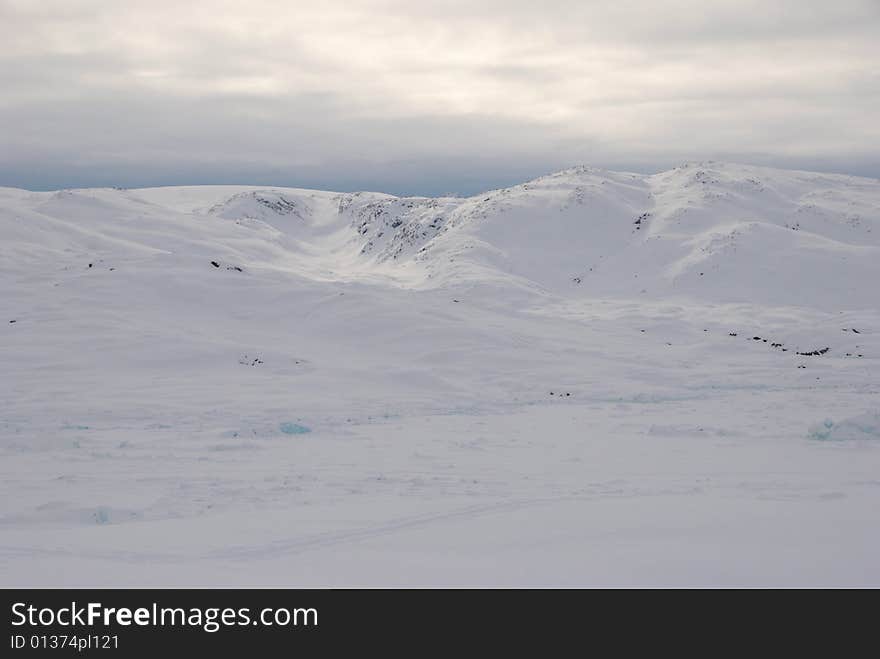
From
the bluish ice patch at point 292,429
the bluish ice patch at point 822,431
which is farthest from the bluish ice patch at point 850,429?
the bluish ice patch at point 292,429

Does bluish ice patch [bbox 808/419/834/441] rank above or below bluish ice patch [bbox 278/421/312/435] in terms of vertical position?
below

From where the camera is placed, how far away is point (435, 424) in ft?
45.7

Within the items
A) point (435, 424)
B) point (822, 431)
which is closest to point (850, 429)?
point (822, 431)

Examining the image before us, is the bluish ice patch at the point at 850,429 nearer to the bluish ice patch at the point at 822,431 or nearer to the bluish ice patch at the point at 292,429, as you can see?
the bluish ice patch at the point at 822,431

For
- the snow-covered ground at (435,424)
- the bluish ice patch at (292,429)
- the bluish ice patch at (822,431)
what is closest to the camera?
the snow-covered ground at (435,424)

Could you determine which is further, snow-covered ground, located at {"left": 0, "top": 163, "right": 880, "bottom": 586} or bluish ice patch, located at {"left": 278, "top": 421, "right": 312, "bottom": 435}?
bluish ice patch, located at {"left": 278, "top": 421, "right": 312, "bottom": 435}

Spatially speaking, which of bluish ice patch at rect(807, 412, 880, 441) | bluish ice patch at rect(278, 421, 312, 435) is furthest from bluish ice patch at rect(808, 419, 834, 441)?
bluish ice patch at rect(278, 421, 312, 435)

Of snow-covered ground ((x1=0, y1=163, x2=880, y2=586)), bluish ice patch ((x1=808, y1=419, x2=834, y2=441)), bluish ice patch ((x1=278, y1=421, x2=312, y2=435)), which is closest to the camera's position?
snow-covered ground ((x1=0, y1=163, x2=880, y2=586))

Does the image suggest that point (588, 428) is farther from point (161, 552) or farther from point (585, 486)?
point (161, 552)

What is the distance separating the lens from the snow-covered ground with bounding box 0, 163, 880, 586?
657cm

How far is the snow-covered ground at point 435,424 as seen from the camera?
6574 mm

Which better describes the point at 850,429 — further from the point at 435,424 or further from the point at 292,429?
the point at 292,429

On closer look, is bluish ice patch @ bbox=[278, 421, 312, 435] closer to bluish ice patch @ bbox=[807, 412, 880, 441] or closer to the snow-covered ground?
the snow-covered ground
